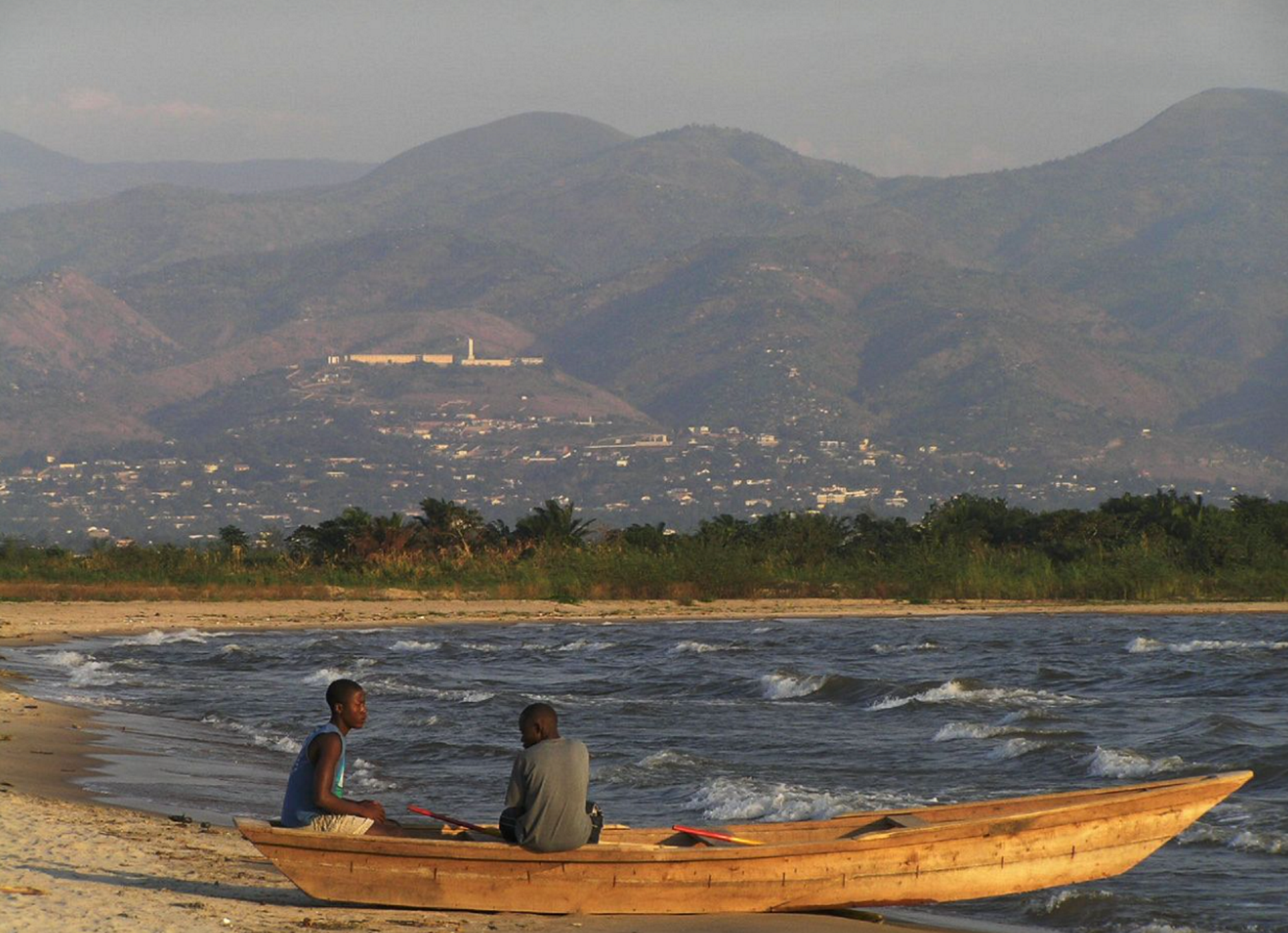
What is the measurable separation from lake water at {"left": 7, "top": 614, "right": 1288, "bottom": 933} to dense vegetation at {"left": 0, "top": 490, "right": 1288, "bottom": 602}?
7005 mm

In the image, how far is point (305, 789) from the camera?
1179 cm

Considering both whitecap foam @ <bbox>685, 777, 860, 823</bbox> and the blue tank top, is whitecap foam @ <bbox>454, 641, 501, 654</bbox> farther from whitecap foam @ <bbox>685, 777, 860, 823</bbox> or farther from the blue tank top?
the blue tank top

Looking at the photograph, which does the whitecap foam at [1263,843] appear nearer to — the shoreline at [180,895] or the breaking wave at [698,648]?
the shoreline at [180,895]

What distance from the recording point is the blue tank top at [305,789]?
11766 mm

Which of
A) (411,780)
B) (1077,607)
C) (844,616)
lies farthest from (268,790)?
(1077,607)

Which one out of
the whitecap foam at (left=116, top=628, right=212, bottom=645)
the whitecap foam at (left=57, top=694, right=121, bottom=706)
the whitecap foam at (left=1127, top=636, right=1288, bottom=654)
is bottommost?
the whitecap foam at (left=57, top=694, right=121, bottom=706)

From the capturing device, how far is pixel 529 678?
102 feet

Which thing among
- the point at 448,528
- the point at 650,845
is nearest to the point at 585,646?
the point at 448,528

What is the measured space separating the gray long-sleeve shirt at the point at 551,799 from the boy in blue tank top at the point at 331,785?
3.14 feet

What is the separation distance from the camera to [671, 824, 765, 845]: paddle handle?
1212 centimetres

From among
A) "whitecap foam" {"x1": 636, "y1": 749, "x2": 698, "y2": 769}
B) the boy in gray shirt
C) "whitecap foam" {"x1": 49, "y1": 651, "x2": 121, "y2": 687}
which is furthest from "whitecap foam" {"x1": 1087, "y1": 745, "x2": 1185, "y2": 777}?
"whitecap foam" {"x1": 49, "y1": 651, "x2": 121, "y2": 687}

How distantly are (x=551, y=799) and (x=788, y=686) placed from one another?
732 inches

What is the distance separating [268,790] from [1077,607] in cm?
3282

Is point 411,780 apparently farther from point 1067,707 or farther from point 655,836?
point 1067,707
